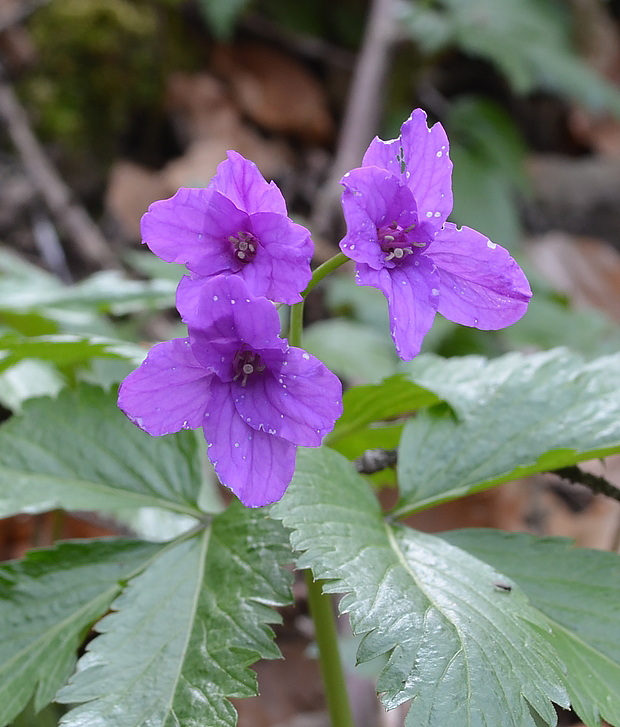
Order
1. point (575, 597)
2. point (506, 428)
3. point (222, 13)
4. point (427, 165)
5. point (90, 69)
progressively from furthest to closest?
point (222, 13)
point (90, 69)
point (506, 428)
point (575, 597)
point (427, 165)

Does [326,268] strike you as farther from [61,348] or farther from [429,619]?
[61,348]

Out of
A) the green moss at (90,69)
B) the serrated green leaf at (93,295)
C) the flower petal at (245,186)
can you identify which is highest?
the green moss at (90,69)

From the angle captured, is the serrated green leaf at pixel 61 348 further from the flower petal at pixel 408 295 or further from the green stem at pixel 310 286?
the flower petal at pixel 408 295

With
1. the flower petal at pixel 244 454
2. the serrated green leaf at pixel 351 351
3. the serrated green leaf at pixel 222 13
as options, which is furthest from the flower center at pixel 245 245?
the serrated green leaf at pixel 222 13

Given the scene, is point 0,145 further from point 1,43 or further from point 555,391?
point 555,391

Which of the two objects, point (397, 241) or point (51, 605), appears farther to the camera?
point (51, 605)

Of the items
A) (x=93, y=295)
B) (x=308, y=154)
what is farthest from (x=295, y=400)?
(x=308, y=154)
